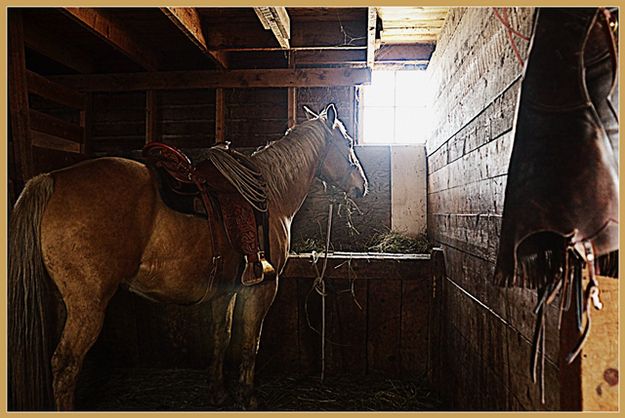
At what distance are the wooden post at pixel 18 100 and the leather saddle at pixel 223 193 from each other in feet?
2.68

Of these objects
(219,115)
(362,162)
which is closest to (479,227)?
(362,162)

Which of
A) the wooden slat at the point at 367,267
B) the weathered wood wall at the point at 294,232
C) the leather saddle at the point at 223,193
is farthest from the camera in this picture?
the weathered wood wall at the point at 294,232

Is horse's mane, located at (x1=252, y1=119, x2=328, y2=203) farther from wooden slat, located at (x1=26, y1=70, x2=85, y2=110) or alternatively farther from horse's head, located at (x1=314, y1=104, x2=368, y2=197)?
wooden slat, located at (x1=26, y1=70, x2=85, y2=110)

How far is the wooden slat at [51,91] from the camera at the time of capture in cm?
310

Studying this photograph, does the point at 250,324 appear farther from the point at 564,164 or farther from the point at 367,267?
the point at 564,164

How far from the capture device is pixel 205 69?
4812 mm

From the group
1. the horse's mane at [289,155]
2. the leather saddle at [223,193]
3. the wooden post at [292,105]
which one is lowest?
the leather saddle at [223,193]

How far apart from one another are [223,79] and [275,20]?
1.59 meters

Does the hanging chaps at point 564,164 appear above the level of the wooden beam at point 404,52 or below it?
below

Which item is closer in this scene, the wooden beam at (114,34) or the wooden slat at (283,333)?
the wooden beam at (114,34)

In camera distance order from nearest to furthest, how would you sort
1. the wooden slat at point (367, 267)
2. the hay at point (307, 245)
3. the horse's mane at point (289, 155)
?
the horse's mane at point (289, 155), the wooden slat at point (367, 267), the hay at point (307, 245)

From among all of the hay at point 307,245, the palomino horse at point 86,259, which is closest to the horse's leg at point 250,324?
the palomino horse at point 86,259

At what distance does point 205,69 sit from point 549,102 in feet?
13.9

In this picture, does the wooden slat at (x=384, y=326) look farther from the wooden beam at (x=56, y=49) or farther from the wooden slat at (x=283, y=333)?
the wooden beam at (x=56, y=49)
